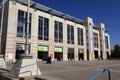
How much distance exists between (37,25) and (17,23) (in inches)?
272

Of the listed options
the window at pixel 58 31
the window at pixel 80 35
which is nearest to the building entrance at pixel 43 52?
the window at pixel 58 31

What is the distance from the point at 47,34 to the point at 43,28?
2.58 meters

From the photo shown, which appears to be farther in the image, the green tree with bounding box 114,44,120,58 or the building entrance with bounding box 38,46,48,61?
the green tree with bounding box 114,44,120,58

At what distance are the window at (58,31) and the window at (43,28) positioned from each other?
12.9ft

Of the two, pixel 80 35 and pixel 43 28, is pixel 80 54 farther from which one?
pixel 43 28

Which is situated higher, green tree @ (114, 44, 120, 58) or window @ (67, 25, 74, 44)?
window @ (67, 25, 74, 44)

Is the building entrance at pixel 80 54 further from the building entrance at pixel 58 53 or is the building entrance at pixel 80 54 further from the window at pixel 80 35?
the building entrance at pixel 58 53

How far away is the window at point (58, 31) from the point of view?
5078 centimetres

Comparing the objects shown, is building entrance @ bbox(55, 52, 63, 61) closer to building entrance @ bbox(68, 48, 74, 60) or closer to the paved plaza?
building entrance @ bbox(68, 48, 74, 60)

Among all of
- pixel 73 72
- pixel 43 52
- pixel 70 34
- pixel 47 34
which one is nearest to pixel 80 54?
pixel 70 34

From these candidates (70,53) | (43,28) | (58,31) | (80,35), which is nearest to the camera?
(43,28)

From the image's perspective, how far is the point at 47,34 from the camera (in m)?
47.8

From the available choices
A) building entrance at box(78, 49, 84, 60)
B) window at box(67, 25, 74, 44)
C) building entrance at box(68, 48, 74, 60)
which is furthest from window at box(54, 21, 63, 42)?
building entrance at box(78, 49, 84, 60)

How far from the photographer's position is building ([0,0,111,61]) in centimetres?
3866
